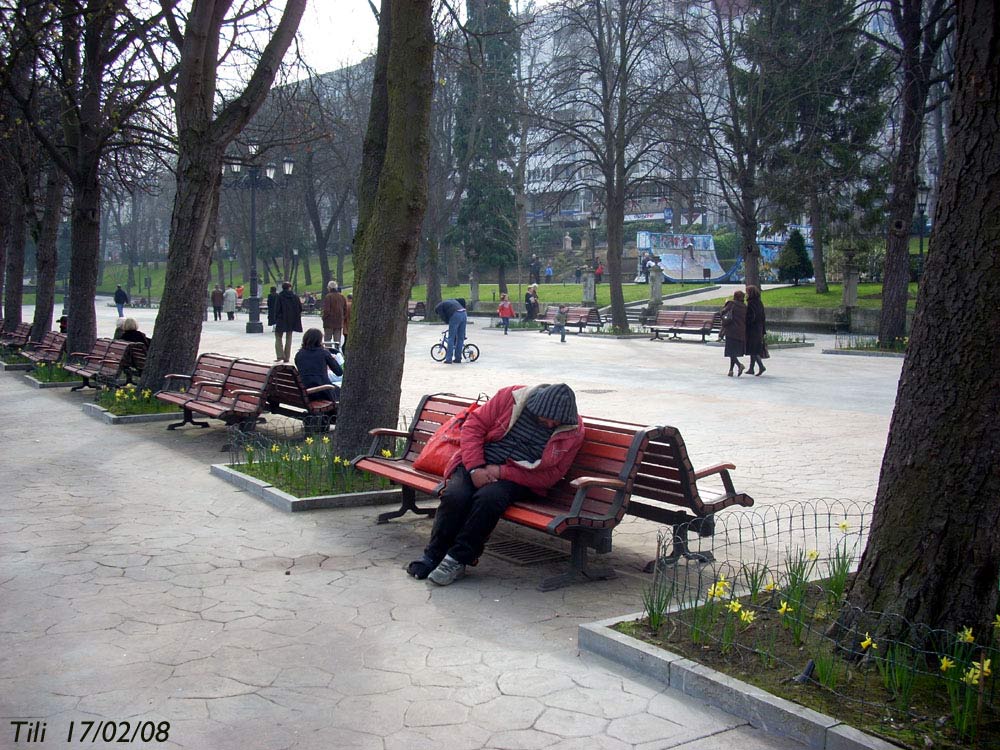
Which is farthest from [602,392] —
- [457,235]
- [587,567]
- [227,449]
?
[457,235]

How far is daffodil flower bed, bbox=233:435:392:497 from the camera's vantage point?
26.5ft

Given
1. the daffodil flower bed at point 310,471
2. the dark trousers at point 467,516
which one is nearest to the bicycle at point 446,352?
the daffodil flower bed at point 310,471

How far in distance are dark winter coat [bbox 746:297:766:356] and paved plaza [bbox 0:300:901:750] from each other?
8.75 meters

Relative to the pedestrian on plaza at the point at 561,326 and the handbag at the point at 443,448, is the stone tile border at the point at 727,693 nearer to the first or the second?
the handbag at the point at 443,448

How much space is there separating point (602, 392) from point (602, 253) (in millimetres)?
54017

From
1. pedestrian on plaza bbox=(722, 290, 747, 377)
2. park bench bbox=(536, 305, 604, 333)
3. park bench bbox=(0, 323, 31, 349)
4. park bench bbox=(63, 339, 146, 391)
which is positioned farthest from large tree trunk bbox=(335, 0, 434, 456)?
park bench bbox=(536, 305, 604, 333)

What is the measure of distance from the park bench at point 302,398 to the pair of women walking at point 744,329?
10.1 metres

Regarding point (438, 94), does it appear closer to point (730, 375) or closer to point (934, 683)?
point (730, 375)

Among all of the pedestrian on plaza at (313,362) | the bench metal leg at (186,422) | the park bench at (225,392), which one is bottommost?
the bench metal leg at (186,422)

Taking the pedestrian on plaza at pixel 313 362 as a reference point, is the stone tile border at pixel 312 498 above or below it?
below

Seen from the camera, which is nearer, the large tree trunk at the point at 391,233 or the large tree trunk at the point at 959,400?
the large tree trunk at the point at 959,400

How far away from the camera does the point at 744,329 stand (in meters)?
19.0

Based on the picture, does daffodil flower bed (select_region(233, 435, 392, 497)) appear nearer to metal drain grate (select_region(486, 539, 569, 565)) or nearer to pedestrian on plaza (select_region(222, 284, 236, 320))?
metal drain grate (select_region(486, 539, 569, 565))

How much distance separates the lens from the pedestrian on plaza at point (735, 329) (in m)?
18.9
